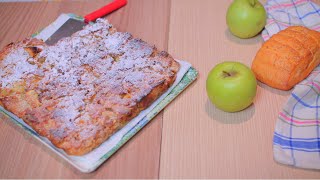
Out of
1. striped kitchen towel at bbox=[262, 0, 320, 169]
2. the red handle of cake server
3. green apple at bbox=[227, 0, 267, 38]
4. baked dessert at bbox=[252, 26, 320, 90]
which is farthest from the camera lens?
the red handle of cake server

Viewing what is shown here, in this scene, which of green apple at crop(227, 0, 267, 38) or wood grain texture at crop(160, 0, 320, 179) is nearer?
wood grain texture at crop(160, 0, 320, 179)

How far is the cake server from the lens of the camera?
3.39ft

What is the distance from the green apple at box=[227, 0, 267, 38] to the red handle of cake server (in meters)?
0.38

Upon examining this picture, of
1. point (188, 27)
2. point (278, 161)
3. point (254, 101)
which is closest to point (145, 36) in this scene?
point (188, 27)

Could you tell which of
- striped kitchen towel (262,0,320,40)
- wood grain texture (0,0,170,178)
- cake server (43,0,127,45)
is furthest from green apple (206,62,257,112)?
cake server (43,0,127,45)

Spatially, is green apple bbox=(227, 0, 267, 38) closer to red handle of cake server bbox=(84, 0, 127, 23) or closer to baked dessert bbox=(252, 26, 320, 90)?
baked dessert bbox=(252, 26, 320, 90)

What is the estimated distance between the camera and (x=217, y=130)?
0.79m

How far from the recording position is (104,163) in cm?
75

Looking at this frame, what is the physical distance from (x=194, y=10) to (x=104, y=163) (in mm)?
607

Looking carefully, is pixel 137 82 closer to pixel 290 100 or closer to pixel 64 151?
pixel 64 151

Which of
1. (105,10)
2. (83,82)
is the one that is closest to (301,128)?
(83,82)

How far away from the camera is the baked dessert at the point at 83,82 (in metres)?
0.76

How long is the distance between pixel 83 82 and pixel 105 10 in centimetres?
36

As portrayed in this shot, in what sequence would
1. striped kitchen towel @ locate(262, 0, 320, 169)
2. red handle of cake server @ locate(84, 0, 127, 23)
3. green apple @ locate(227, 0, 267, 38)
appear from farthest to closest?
red handle of cake server @ locate(84, 0, 127, 23) < green apple @ locate(227, 0, 267, 38) < striped kitchen towel @ locate(262, 0, 320, 169)
